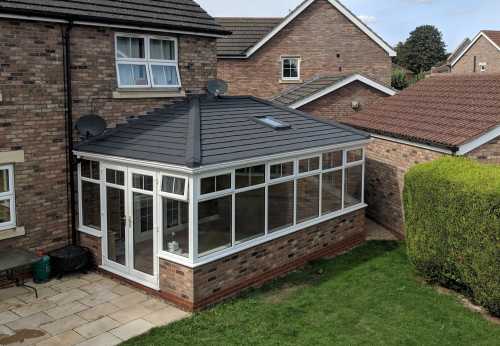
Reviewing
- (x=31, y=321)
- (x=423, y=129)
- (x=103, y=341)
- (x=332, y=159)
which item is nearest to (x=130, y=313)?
(x=103, y=341)

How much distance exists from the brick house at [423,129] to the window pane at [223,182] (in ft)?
17.2

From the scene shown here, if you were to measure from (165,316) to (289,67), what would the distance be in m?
16.9

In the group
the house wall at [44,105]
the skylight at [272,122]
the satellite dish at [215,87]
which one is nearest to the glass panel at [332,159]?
the skylight at [272,122]

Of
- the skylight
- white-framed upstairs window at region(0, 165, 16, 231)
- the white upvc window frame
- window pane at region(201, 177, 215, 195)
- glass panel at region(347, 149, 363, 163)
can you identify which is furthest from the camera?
the white upvc window frame

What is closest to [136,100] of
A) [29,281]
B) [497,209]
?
[29,281]

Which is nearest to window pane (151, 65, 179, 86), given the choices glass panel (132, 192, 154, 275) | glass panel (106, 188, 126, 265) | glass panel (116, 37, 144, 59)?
glass panel (116, 37, 144, 59)

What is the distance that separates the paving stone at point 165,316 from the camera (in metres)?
9.18

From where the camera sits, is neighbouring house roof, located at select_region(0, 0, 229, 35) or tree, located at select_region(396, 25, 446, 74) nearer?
neighbouring house roof, located at select_region(0, 0, 229, 35)

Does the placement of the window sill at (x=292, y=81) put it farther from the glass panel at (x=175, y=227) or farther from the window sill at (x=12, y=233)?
the window sill at (x=12, y=233)

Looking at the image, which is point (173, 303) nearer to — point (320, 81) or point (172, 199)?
point (172, 199)

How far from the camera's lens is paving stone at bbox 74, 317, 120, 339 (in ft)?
28.5

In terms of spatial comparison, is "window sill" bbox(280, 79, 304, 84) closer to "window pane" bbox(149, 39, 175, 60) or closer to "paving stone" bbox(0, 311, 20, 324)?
"window pane" bbox(149, 39, 175, 60)

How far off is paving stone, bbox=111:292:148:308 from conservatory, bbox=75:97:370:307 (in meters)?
0.24

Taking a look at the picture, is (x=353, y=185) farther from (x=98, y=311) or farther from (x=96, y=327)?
(x=96, y=327)
